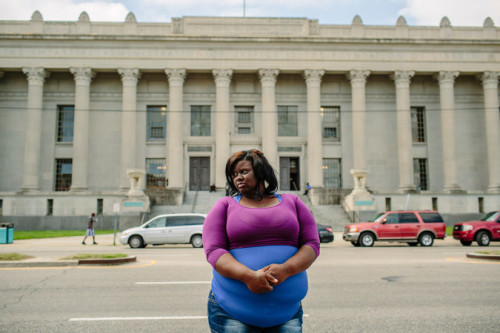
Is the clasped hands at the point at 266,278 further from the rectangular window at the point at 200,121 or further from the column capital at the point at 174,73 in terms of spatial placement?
the rectangular window at the point at 200,121

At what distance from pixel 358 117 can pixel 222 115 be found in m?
12.0

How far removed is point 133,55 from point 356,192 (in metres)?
22.5

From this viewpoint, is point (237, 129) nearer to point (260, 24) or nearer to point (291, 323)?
point (260, 24)

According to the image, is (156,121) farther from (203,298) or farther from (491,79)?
(203,298)

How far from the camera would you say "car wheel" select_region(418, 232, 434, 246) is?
829 inches

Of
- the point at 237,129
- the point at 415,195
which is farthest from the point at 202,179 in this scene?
the point at 415,195

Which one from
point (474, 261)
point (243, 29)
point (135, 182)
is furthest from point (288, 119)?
point (474, 261)

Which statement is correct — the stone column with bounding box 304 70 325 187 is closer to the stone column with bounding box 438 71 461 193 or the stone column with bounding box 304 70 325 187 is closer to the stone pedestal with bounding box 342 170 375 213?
the stone pedestal with bounding box 342 170 375 213

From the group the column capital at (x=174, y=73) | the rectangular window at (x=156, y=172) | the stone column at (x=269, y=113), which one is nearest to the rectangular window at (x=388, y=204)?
the stone column at (x=269, y=113)

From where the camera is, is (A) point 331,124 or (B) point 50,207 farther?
(A) point 331,124

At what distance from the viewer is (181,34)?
40281 mm

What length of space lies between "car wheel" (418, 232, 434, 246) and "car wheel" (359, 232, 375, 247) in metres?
2.25

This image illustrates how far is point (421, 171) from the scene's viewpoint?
43906 millimetres

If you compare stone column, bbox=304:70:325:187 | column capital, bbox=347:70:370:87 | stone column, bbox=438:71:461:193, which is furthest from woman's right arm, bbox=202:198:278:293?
stone column, bbox=438:71:461:193
